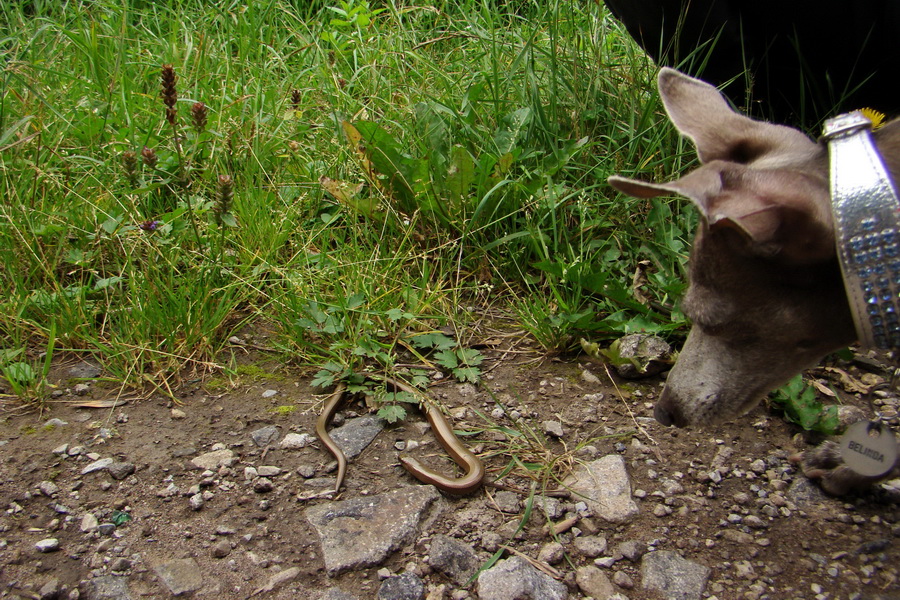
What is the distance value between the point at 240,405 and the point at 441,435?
2.65ft

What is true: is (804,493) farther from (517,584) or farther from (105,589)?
(105,589)

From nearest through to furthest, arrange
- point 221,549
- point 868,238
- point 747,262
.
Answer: point 868,238 → point 747,262 → point 221,549

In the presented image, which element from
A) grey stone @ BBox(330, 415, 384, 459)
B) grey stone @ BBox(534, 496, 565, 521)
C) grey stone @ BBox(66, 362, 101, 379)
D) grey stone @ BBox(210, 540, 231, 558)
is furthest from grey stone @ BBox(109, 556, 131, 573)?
grey stone @ BBox(534, 496, 565, 521)

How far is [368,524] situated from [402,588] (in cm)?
28

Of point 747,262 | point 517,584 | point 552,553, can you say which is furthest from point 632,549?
point 747,262

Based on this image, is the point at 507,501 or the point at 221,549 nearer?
the point at 221,549

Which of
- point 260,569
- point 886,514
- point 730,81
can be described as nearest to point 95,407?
point 260,569

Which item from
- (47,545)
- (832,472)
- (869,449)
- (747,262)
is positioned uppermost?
(747,262)

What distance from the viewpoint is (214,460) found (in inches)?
111

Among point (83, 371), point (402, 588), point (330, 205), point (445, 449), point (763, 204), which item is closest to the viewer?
point (763, 204)

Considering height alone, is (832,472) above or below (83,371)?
above

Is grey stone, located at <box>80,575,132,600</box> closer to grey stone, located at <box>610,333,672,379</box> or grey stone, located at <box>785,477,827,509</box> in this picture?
grey stone, located at <box>610,333,672,379</box>

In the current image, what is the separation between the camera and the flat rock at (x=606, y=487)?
2617 millimetres

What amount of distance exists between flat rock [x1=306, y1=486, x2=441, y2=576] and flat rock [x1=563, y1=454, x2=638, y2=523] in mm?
495
